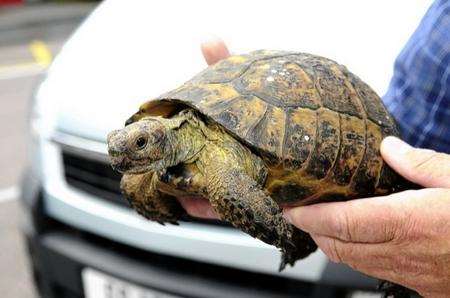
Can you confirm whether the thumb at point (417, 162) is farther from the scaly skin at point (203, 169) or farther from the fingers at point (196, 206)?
the fingers at point (196, 206)

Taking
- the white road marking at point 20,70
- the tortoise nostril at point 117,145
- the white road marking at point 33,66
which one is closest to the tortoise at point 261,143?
the tortoise nostril at point 117,145

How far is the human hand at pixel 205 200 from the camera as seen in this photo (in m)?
1.91

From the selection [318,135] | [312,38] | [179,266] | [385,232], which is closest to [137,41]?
[312,38]

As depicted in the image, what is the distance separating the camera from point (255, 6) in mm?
3059

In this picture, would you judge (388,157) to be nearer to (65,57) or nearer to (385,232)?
(385,232)

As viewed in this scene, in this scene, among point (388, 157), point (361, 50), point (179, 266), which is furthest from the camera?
point (179, 266)

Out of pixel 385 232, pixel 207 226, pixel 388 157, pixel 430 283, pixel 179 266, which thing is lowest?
pixel 179 266

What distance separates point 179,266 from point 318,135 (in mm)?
1383

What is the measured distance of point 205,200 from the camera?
6.26ft

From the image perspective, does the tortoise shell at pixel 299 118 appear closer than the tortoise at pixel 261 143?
No

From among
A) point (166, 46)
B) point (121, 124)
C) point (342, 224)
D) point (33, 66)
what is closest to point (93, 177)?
point (121, 124)

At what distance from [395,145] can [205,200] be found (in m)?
0.51

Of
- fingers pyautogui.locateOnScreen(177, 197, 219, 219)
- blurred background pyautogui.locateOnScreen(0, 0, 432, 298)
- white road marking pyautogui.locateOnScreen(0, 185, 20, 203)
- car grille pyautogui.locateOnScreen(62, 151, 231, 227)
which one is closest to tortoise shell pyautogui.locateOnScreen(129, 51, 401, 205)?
fingers pyautogui.locateOnScreen(177, 197, 219, 219)

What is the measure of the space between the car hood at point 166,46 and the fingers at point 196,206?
87cm
